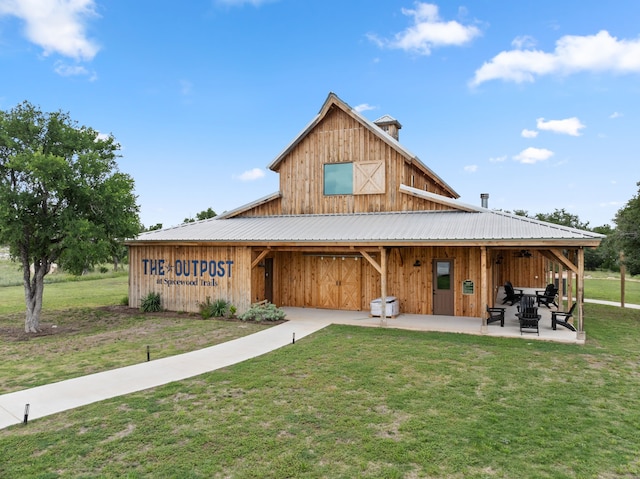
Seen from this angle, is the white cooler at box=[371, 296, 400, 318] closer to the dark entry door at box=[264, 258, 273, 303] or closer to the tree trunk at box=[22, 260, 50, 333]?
the dark entry door at box=[264, 258, 273, 303]

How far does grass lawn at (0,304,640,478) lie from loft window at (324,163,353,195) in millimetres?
9530

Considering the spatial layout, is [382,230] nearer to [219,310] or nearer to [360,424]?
[219,310]

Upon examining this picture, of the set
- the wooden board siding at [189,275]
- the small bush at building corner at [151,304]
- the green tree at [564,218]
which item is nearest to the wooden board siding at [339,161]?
the wooden board siding at [189,275]

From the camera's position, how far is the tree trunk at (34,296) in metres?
12.3

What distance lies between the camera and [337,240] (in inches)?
512

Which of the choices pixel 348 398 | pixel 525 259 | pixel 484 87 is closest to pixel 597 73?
pixel 484 87

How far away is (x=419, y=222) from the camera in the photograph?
14320 millimetres

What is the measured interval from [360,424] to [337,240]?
7.85m

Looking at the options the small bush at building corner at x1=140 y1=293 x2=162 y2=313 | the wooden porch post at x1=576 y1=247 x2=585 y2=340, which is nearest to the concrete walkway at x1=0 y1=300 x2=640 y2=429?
the wooden porch post at x1=576 y1=247 x2=585 y2=340

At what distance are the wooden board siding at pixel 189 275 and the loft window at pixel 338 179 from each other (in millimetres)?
4991

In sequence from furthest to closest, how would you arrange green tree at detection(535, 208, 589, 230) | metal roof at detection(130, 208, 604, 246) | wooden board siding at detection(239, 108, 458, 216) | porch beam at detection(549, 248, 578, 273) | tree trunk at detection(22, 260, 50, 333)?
green tree at detection(535, 208, 589, 230)
wooden board siding at detection(239, 108, 458, 216)
tree trunk at detection(22, 260, 50, 333)
metal roof at detection(130, 208, 604, 246)
porch beam at detection(549, 248, 578, 273)

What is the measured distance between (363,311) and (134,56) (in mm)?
18918

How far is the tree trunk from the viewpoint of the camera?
12.3 m

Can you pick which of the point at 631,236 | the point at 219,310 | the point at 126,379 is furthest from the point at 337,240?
the point at 631,236
